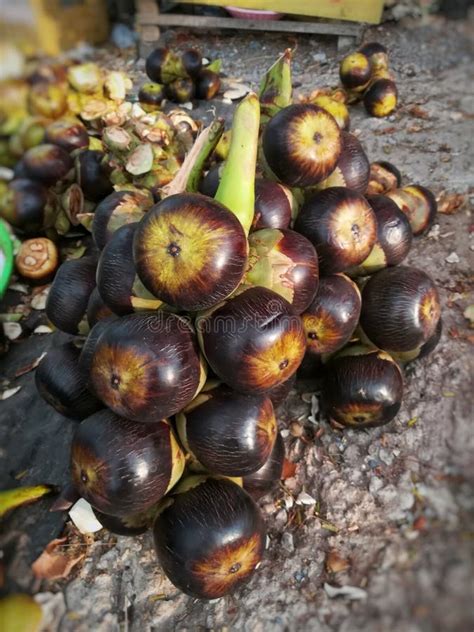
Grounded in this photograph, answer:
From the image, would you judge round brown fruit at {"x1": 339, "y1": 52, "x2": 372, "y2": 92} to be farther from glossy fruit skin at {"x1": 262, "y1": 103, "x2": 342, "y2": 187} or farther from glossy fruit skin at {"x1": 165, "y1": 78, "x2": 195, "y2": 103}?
glossy fruit skin at {"x1": 262, "y1": 103, "x2": 342, "y2": 187}

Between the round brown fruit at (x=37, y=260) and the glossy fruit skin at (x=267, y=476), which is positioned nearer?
the glossy fruit skin at (x=267, y=476)

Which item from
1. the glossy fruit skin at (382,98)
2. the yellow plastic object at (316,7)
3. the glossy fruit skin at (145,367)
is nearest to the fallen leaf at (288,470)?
the glossy fruit skin at (145,367)

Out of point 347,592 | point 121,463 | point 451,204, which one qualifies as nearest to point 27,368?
point 121,463

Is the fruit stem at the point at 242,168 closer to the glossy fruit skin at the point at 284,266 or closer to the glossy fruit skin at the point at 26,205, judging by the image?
the glossy fruit skin at the point at 284,266

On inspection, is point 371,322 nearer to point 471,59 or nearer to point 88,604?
point 471,59

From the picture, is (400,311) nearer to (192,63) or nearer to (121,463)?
(121,463)

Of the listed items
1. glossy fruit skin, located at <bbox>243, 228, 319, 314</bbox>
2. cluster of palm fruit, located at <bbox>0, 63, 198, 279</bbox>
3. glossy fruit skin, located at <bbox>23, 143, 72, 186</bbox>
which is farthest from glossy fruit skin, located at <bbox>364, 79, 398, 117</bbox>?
glossy fruit skin, located at <bbox>243, 228, 319, 314</bbox>
